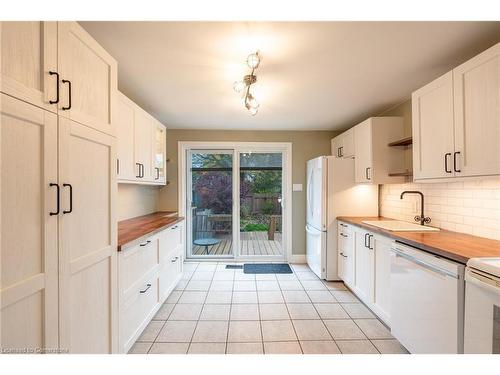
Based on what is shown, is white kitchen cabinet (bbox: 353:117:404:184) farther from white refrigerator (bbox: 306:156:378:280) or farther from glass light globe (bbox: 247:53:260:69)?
glass light globe (bbox: 247:53:260:69)

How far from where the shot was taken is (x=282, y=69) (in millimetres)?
A: 2055

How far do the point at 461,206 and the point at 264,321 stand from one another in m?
2.10

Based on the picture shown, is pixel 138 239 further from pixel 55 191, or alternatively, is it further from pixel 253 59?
pixel 253 59

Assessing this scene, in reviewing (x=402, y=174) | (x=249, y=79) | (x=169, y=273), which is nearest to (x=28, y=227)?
(x=249, y=79)

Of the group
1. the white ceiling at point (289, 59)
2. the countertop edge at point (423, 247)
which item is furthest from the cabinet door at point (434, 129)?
the countertop edge at point (423, 247)

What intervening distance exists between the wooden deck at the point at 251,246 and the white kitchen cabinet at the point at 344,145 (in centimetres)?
179

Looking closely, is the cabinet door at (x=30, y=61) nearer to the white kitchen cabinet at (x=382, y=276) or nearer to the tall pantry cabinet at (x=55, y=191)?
the tall pantry cabinet at (x=55, y=191)

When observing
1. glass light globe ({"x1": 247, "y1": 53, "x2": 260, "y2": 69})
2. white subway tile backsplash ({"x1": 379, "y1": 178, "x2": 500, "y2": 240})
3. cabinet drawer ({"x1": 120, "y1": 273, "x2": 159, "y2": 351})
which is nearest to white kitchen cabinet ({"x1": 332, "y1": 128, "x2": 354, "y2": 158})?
white subway tile backsplash ({"x1": 379, "y1": 178, "x2": 500, "y2": 240})

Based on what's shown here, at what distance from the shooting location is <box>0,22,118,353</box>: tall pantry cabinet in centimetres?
86

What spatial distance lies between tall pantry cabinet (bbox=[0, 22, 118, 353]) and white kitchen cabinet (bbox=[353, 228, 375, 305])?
2.32 metres

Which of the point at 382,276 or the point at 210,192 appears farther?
the point at 210,192

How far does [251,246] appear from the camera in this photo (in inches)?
175
